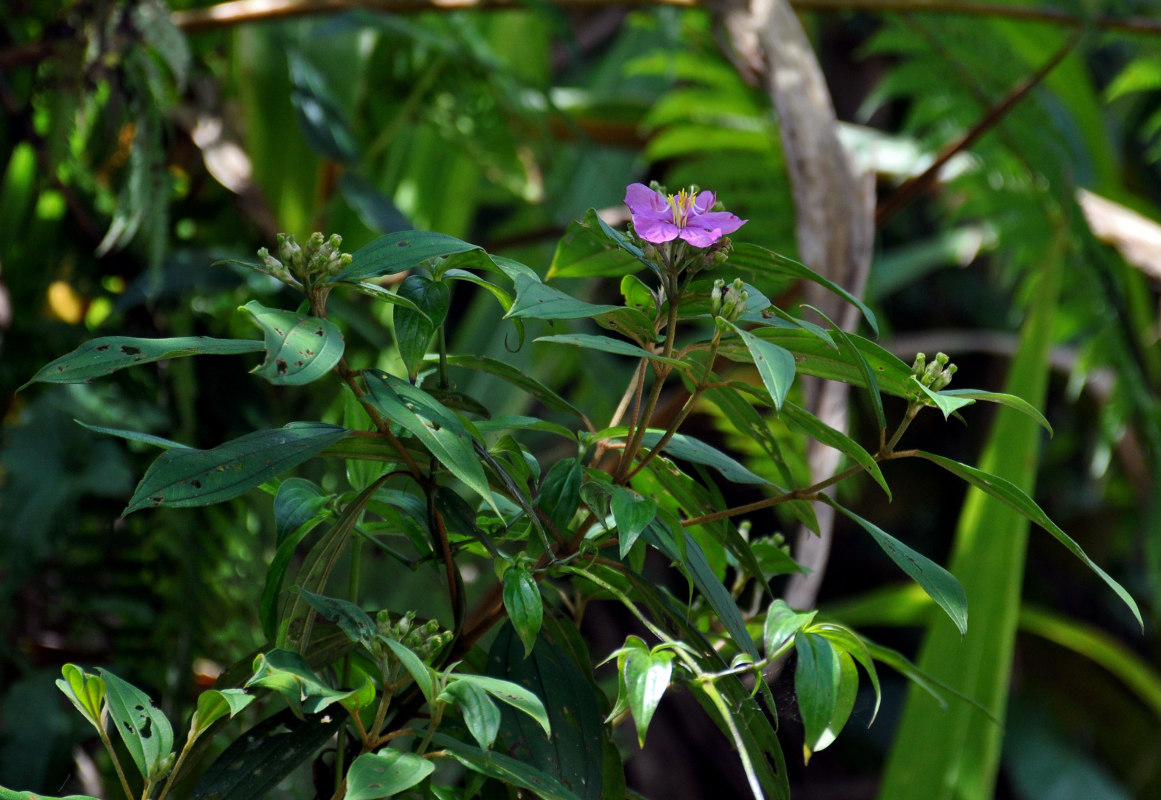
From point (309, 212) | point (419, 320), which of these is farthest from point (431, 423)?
point (309, 212)

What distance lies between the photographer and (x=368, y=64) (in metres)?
0.80

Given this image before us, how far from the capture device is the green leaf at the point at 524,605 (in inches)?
8.3

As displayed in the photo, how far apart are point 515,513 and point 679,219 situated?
0.10 meters

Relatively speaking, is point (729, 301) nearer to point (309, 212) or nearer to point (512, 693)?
point (512, 693)

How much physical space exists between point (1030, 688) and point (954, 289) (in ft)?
2.22

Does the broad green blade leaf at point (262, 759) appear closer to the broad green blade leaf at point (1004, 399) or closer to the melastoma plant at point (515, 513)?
the melastoma plant at point (515, 513)

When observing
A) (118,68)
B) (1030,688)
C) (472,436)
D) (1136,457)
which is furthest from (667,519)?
(1030,688)

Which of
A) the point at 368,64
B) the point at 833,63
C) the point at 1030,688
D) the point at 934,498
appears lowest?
the point at 1030,688

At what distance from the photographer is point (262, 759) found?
9.4 inches

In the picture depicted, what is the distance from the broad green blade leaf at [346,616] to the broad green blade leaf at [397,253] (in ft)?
0.23

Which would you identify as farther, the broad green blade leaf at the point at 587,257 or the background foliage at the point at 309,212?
the background foliage at the point at 309,212

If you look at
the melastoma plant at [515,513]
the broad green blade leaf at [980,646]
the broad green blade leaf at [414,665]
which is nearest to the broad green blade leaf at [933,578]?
the melastoma plant at [515,513]

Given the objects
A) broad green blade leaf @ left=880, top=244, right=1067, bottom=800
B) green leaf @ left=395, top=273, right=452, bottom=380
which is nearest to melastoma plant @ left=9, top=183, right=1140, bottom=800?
green leaf @ left=395, top=273, right=452, bottom=380

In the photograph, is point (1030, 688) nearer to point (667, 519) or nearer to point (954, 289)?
point (954, 289)
